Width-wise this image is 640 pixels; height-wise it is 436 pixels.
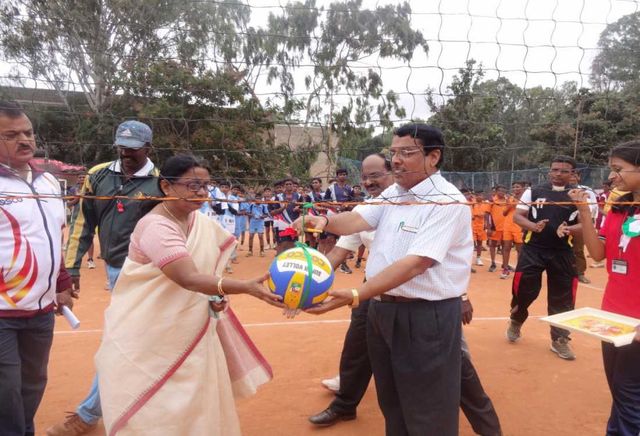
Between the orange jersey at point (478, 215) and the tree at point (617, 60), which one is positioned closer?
the tree at point (617, 60)

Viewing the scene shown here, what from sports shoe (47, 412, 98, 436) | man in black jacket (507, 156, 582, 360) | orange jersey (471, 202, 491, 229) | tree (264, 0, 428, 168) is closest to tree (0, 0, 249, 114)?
tree (264, 0, 428, 168)

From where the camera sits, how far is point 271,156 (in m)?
3.82

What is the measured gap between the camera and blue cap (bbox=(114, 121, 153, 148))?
285 cm

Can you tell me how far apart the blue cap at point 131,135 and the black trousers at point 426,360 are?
6.01 feet

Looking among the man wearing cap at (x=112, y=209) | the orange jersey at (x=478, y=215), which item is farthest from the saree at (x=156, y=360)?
the orange jersey at (x=478, y=215)

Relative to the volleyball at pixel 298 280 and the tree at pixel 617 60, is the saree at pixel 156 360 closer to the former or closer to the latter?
the volleyball at pixel 298 280

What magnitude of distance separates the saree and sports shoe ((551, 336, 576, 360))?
3482 millimetres

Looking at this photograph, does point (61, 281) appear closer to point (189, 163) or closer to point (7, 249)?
point (7, 249)

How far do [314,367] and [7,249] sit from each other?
2.67m

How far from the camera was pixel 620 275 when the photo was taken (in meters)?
2.54

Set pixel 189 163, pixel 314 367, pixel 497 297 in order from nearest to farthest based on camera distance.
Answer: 1. pixel 189 163
2. pixel 314 367
3. pixel 497 297

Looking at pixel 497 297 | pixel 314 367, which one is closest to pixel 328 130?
A: pixel 314 367

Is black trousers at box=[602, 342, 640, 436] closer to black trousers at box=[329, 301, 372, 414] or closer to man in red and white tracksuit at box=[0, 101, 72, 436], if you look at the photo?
black trousers at box=[329, 301, 372, 414]

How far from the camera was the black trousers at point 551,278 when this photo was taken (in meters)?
4.39
